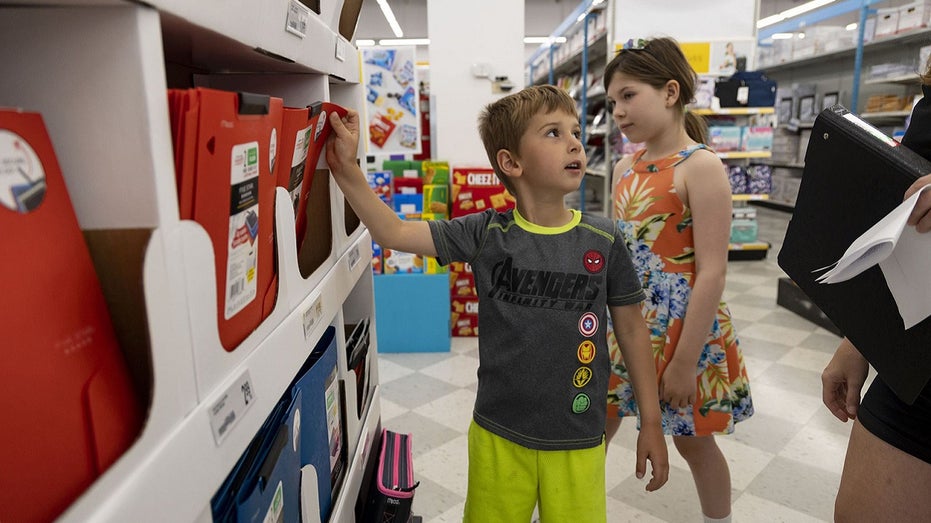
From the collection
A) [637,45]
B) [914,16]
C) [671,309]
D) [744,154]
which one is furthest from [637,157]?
[914,16]

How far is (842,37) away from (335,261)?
8.58 meters

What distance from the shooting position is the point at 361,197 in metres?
1.08

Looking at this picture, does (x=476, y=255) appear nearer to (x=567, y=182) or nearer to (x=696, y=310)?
(x=567, y=182)

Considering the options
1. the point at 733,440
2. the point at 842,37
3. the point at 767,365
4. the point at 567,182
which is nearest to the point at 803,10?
the point at 842,37

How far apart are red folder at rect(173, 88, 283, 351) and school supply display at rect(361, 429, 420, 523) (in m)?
0.64

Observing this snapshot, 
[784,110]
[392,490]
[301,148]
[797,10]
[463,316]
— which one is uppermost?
[797,10]

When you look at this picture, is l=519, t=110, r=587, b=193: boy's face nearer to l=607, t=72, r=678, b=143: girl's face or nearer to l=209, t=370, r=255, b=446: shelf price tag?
l=607, t=72, r=678, b=143: girl's face

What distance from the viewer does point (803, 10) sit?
1297 cm

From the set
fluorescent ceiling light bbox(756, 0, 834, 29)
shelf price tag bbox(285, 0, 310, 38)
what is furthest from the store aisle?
fluorescent ceiling light bbox(756, 0, 834, 29)

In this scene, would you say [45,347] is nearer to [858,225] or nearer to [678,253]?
[858,225]

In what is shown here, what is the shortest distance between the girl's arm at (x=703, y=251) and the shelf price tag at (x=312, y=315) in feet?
3.12

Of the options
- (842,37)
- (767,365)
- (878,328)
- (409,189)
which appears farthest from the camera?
(842,37)

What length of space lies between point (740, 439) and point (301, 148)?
2.30 meters

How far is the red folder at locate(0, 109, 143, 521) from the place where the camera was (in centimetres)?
35
